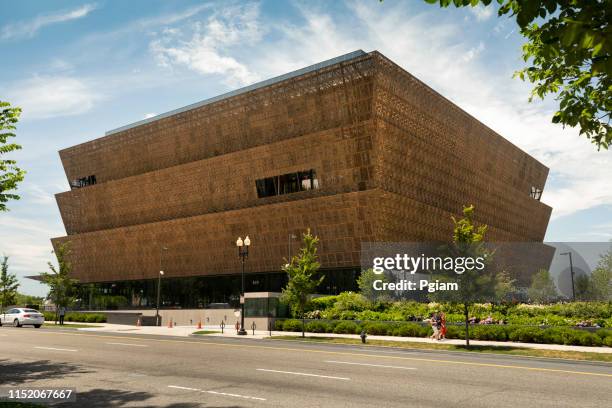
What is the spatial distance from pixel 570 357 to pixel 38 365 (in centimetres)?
2073

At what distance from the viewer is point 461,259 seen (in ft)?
89.2

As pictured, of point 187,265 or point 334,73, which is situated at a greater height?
point 334,73

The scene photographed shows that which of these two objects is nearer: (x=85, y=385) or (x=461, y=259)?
(x=85, y=385)

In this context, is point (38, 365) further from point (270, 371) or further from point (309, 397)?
point (309, 397)

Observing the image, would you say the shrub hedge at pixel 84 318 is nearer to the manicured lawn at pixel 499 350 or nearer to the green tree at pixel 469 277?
the manicured lawn at pixel 499 350

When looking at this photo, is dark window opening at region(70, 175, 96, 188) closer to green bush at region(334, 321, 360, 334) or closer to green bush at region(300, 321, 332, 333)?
green bush at region(300, 321, 332, 333)

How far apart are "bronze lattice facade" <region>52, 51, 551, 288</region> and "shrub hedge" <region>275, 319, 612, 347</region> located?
16.5m

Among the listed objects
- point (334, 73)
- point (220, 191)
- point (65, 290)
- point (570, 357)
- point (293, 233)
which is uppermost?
point (334, 73)

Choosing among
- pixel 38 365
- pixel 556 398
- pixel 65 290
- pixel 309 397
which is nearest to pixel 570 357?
pixel 556 398

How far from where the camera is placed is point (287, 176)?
59812mm

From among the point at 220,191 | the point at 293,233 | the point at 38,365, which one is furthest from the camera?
the point at 220,191

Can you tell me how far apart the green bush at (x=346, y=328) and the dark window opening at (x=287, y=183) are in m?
22.5

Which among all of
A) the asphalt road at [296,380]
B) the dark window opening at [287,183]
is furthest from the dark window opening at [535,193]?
the asphalt road at [296,380]

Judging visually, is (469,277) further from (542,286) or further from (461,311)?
(542,286)
